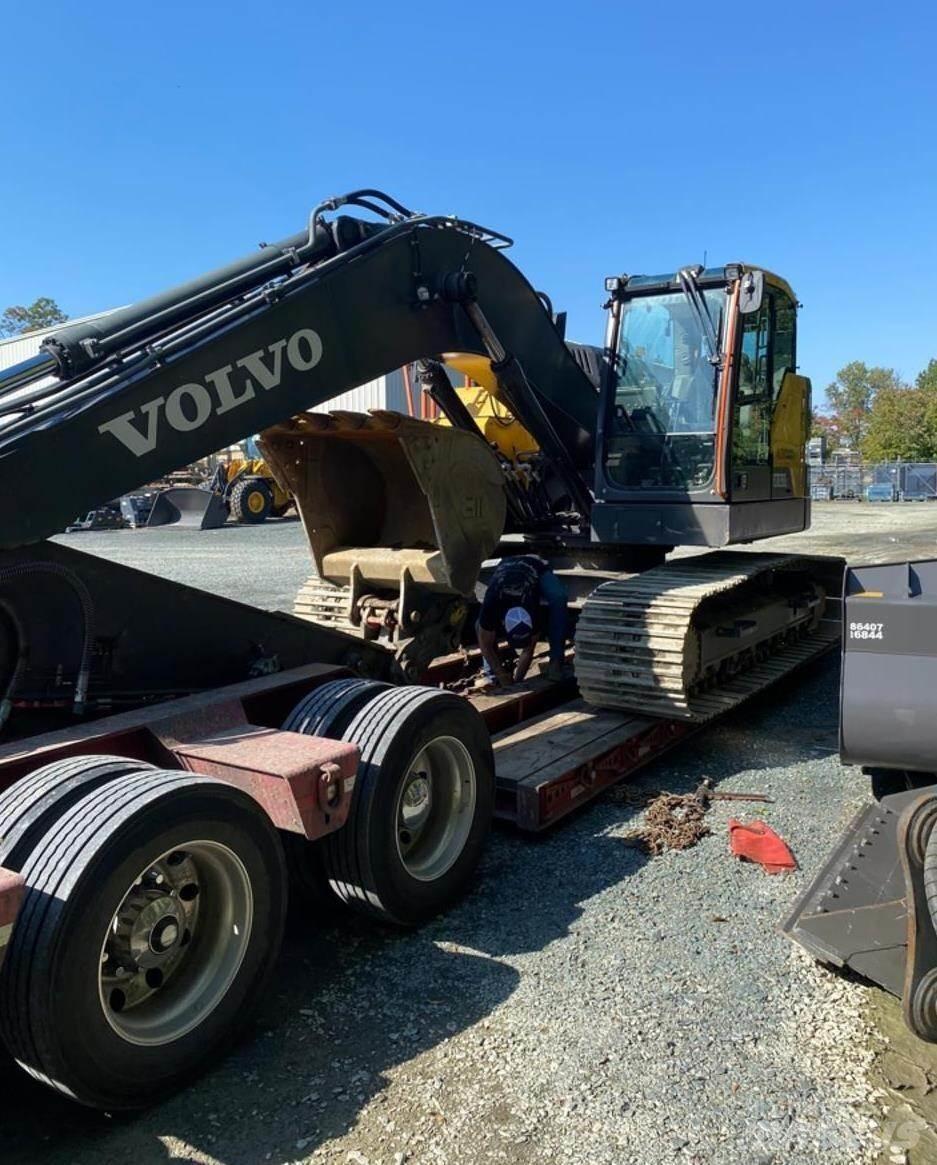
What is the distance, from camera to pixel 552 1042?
3105 millimetres

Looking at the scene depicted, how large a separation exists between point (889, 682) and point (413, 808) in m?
2.15

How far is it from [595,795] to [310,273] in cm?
301

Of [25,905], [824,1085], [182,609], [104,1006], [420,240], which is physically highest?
[420,240]

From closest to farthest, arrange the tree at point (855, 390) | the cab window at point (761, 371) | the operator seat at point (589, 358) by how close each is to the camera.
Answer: the cab window at point (761, 371)
the operator seat at point (589, 358)
the tree at point (855, 390)

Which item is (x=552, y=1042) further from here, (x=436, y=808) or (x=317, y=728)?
(x=317, y=728)

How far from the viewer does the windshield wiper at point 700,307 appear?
6520 millimetres

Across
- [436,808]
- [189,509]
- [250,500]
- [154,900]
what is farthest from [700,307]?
[189,509]

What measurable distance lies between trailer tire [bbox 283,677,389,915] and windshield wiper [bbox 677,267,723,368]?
377 cm

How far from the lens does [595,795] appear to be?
5.18m

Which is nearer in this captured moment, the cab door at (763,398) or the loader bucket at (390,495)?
the loader bucket at (390,495)

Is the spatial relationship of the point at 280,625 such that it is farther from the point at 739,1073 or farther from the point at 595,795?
the point at 739,1073

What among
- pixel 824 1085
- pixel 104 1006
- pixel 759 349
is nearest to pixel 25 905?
pixel 104 1006

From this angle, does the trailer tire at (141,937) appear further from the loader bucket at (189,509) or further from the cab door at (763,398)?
the loader bucket at (189,509)

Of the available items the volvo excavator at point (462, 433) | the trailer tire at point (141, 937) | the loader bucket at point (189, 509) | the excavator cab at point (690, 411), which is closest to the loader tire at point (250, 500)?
the loader bucket at point (189, 509)
